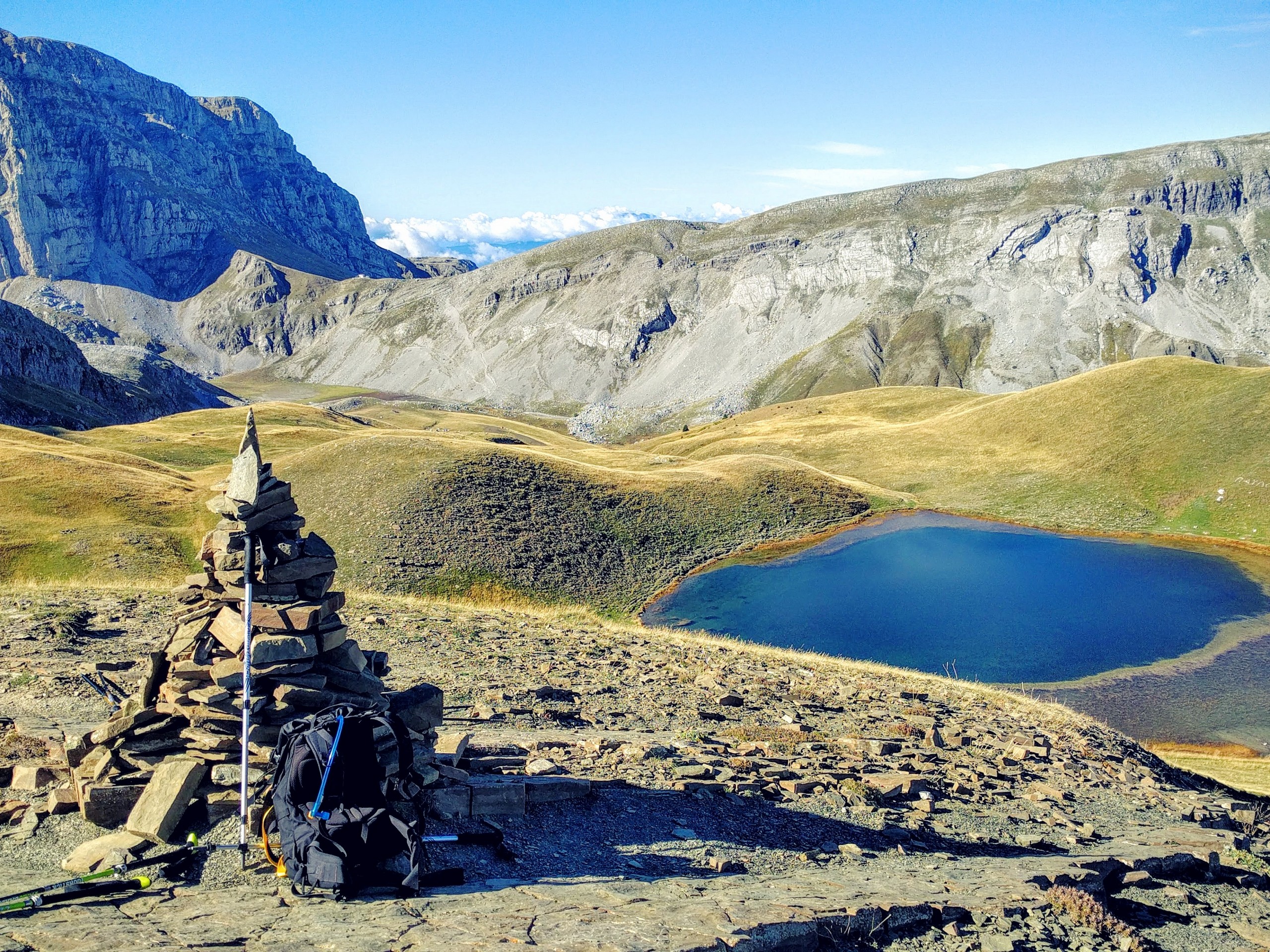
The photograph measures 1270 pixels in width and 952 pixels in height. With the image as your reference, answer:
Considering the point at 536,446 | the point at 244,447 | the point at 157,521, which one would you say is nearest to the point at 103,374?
the point at 536,446

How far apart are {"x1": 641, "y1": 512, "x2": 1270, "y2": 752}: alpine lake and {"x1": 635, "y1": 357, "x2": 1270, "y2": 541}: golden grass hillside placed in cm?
680

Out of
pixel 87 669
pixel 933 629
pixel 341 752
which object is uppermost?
pixel 341 752

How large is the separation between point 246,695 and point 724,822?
8684mm

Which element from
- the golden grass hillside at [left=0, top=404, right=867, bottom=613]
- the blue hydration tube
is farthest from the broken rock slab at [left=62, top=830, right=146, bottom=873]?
the golden grass hillside at [left=0, top=404, right=867, bottom=613]

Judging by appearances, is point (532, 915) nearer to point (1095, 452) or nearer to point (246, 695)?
point (246, 695)

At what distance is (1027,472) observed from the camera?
272ft

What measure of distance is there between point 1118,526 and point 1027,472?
12802 millimetres

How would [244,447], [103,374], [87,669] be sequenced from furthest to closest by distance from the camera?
[103,374]
[87,669]
[244,447]

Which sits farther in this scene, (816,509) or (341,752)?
(816,509)

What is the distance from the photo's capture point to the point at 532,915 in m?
10.9

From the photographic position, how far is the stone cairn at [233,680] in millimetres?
13148

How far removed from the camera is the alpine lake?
39500mm

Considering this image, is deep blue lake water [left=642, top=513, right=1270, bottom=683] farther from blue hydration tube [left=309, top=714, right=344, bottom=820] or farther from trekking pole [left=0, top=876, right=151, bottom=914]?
trekking pole [left=0, top=876, right=151, bottom=914]

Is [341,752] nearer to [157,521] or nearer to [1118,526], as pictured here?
[157,521]
